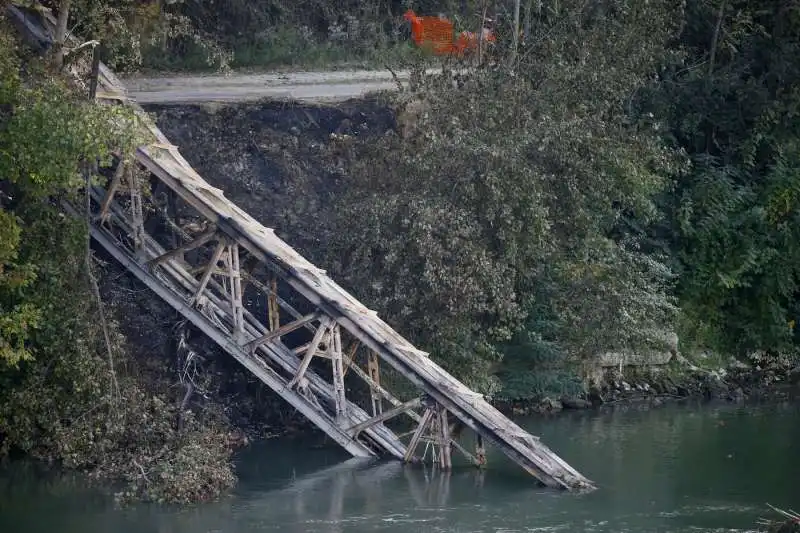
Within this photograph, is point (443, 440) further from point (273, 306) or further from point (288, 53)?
point (288, 53)

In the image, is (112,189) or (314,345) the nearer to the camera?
(314,345)

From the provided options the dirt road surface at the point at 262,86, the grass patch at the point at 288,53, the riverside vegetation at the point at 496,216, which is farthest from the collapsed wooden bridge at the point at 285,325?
the grass patch at the point at 288,53

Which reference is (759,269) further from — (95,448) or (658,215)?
(95,448)

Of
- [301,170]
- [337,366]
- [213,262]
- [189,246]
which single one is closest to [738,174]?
[301,170]

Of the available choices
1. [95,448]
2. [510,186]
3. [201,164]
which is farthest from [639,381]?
[95,448]

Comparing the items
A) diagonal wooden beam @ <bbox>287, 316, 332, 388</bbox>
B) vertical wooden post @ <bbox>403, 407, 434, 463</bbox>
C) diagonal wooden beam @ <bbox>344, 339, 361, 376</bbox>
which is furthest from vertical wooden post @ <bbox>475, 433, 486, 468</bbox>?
diagonal wooden beam @ <bbox>287, 316, 332, 388</bbox>
